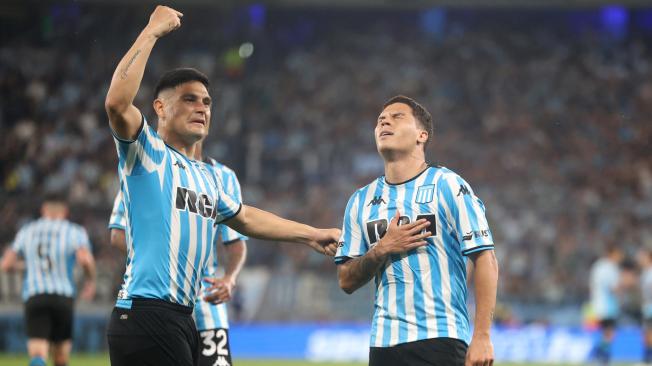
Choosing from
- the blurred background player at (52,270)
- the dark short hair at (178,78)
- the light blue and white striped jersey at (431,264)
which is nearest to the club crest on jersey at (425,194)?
the light blue and white striped jersey at (431,264)

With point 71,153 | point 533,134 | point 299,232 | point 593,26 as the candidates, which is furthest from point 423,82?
point 299,232

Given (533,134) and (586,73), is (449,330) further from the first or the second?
(586,73)

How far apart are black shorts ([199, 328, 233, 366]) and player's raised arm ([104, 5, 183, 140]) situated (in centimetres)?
235

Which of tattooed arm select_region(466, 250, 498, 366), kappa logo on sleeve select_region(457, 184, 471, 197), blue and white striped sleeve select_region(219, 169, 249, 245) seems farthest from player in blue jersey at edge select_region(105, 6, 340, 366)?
blue and white striped sleeve select_region(219, 169, 249, 245)

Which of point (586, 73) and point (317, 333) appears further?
point (586, 73)

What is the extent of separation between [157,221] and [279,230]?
112 cm

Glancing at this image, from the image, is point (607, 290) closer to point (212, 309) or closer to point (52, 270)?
point (52, 270)

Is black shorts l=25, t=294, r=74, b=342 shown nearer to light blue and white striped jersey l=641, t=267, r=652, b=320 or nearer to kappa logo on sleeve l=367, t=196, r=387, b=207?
kappa logo on sleeve l=367, t=196, r=387, b=207

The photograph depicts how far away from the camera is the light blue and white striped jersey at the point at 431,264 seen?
5.12 m

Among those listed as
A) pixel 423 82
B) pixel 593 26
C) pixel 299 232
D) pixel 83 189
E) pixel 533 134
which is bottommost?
pixel 299 232

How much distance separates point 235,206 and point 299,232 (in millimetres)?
442

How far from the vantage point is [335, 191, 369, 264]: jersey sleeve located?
18.2ft

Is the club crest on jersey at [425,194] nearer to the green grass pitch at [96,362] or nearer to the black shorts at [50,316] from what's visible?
the black shorts at [50,316]

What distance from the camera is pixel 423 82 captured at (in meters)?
27.5
